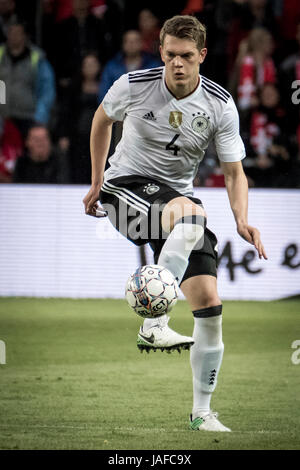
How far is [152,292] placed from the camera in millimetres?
4578

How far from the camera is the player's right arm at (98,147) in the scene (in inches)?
210

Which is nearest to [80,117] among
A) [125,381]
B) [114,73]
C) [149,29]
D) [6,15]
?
[114,73]

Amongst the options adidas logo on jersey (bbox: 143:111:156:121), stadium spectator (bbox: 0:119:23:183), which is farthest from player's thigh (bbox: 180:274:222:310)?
stadium spectator (bbox: 0:119:23:183)

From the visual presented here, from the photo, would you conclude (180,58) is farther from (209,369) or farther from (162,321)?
(209,369)

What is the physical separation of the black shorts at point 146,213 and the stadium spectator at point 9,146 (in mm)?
6003

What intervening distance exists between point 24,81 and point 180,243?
676cm

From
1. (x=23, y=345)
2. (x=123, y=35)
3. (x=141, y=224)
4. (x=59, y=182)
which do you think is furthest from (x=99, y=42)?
(x=141, y=224)

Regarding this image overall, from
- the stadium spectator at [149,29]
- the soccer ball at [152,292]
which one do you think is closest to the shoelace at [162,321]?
the soccer ball at [152,292]

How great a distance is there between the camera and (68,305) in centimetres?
1052

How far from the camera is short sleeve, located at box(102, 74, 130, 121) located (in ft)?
17.0

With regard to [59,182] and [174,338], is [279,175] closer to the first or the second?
[59,182]

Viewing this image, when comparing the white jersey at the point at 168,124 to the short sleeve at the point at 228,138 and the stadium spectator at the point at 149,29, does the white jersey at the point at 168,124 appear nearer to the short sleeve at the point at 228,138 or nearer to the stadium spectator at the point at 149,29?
the short sleeve at the point at 228,138

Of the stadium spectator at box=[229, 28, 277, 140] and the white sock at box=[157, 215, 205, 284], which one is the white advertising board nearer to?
the stadium spectator at box=[229, 28, 277, 140]

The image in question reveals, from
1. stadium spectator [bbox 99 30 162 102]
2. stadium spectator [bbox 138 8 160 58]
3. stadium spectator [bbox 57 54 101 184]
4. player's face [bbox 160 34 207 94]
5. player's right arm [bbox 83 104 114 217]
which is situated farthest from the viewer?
stadium spectator [bbox 138 8 160 58]
